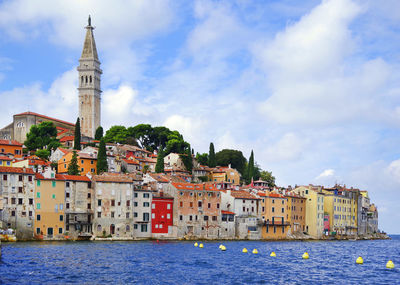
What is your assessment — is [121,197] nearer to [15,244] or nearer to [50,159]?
[15,244]

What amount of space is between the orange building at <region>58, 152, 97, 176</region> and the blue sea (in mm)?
26648

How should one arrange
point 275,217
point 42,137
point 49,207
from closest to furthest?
point 49,207
point 275,217
point 42,137

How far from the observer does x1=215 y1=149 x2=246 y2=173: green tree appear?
119 m

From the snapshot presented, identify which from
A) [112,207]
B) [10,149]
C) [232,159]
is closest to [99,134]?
[232,159]

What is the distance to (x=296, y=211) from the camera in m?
96.1

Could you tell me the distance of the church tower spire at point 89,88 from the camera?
433ft

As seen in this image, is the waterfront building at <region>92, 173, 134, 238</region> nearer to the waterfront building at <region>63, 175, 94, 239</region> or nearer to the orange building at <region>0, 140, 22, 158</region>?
the waterfront building at <region>63, 175, 94, 239</region>

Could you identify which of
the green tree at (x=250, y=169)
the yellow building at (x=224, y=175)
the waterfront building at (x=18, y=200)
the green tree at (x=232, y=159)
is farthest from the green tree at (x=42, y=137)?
the waterfront building at (x=18, y=200)

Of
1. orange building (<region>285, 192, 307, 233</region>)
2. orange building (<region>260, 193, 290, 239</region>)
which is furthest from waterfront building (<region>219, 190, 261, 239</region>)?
orange building (<region>285, 192, 307, 233</region>)

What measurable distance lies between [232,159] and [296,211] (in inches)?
1065

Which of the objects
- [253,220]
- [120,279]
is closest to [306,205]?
[253,220]

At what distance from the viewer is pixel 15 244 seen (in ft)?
197

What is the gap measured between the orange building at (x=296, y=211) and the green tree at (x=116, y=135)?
131ft

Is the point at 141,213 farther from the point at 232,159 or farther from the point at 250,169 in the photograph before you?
the point at 232,159
